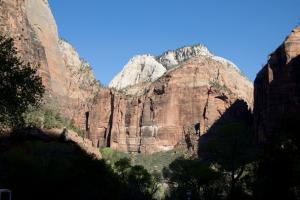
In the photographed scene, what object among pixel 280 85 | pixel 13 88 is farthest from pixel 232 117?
pixel 13 88

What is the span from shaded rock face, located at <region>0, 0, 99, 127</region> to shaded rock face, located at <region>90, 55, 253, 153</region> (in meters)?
9.08

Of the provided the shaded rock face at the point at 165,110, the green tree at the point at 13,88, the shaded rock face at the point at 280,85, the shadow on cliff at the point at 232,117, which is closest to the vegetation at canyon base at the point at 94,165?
the green tree at the point at 13,88

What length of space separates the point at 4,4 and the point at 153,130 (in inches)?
3264

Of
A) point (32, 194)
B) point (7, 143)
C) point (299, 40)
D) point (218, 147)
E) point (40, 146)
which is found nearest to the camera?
point (32, 194)

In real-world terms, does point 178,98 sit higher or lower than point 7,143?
higher

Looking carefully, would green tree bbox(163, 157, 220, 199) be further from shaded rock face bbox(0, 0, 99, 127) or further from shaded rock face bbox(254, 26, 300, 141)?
shaded rock face bbox(0, 0, 99, 127)

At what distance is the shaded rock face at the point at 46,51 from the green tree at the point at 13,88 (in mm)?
57930

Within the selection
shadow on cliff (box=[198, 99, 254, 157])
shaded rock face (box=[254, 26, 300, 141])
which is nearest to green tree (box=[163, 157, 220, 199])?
shaded rock face (box=[254, 26, 300, 141])

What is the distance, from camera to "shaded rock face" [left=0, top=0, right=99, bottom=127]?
4169 inches

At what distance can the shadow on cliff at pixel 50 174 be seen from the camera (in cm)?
4803

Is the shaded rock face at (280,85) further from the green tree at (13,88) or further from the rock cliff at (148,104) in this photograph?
the green tree at (13,88)

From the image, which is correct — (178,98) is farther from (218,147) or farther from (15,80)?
(15,80)

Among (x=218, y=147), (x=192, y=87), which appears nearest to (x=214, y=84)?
(x=192, y=87)

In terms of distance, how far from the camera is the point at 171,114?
572ft
